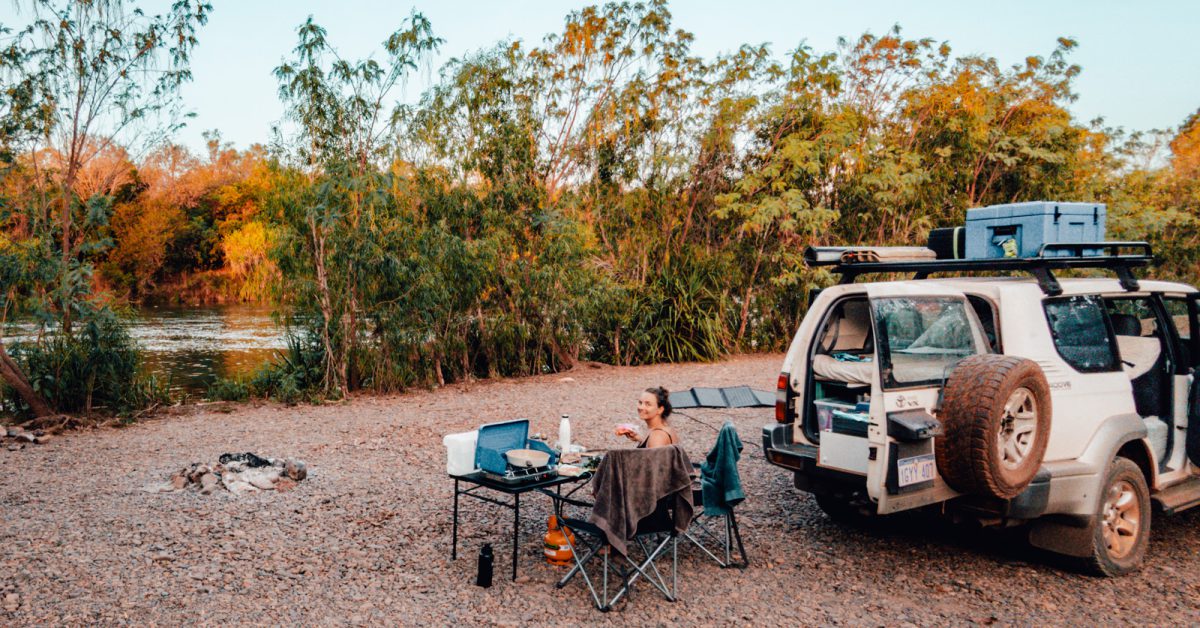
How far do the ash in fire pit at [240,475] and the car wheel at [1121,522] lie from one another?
5.39 meters

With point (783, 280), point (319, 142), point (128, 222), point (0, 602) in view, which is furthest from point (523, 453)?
point (128, 222)

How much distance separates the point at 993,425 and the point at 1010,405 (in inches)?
8.6

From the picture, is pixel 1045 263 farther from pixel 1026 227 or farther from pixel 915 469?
pixel 915 469

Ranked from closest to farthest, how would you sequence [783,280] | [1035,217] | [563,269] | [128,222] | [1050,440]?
[1050,440], [1035,217], [563,269], [783,280], [128,222]

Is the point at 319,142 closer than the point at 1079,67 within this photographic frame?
Yes

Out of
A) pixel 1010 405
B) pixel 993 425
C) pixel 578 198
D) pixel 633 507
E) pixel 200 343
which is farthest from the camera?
pixel 200 343

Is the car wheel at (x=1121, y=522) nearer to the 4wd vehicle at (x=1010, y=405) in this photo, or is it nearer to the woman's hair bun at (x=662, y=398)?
the 4wd vehicle at (x=1010, y=405)

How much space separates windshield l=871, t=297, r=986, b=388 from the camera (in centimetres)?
416

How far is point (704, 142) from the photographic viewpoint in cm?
1434

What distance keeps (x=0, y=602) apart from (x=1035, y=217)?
6.14 meters

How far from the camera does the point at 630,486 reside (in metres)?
3.98

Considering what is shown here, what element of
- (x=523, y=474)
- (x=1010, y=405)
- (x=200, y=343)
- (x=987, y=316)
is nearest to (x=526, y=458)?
(x=523, y=474)

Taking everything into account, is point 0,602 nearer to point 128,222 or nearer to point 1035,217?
point 1035,217

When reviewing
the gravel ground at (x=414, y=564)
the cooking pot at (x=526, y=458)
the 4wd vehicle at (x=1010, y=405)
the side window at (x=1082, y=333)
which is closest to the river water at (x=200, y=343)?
the gravel ground at (x=414, y=564)
